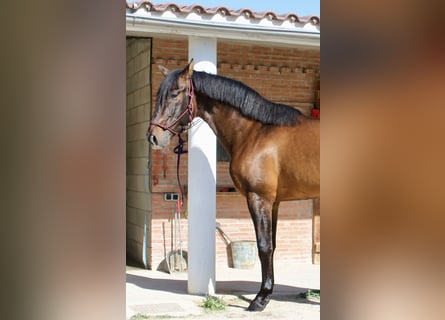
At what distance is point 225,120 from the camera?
510cm

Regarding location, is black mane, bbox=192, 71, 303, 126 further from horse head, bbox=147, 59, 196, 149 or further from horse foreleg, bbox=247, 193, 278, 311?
horse foreleg, bbox=247, 193, 278, 311

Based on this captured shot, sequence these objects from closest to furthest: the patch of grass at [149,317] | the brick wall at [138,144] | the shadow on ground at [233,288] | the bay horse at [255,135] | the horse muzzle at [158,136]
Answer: the patch of grass at [149,317] < the bay horse at [255,135] < the horse muzzle at [158,136] < the shadow on ground at [233,288] < the brick wall at [138,144]

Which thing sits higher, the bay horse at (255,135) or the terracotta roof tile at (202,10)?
the terracotta roof tile at (202,10)

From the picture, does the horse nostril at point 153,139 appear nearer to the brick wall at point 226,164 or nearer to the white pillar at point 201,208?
the white pillar at point 201,208

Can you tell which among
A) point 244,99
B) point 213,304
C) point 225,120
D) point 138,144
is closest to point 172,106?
point 225,120

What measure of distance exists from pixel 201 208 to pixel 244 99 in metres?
1.26

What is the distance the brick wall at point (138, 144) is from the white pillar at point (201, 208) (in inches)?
59.4

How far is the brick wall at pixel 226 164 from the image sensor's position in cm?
686

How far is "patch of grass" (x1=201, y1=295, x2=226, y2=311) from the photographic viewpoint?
500cm

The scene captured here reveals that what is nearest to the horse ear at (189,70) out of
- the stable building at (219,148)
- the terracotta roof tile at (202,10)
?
the terracotta roof tile at (202,10)

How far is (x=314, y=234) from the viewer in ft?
24.5

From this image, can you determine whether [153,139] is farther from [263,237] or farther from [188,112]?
[263,237]
